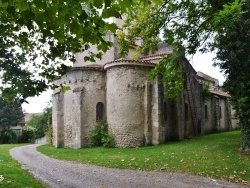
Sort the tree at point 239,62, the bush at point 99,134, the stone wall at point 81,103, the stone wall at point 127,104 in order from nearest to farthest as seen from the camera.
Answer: the tree at point 239,62 < the stone wall at point 127,104 < the bush at point 99,134 < the stone wall at point 81,103

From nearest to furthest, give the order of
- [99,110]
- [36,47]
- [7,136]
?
[36,47] → [99,110] → [7,136]

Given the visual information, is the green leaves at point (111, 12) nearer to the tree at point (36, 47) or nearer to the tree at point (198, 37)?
the tree at point (36, 47)

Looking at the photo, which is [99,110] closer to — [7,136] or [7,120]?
[7,136]

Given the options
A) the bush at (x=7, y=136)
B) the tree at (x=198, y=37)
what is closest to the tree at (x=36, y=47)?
the tree at (x=198, y=37)

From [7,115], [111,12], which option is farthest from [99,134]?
[7,115]

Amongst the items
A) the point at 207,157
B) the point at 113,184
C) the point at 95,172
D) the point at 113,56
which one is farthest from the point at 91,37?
the point at 113,56

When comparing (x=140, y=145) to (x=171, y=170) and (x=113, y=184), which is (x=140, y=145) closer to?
(x=171, y=170)

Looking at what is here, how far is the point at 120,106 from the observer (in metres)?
21.3

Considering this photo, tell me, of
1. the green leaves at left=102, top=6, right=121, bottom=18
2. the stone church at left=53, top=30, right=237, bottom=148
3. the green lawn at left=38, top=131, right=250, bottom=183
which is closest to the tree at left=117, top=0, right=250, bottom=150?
the green lawn at left=38, top=131, right=250, bottom=183

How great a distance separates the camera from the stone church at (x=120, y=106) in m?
21.3

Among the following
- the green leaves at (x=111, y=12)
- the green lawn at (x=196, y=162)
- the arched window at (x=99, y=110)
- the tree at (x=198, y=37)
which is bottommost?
the green lawn at (x=196, y=162)

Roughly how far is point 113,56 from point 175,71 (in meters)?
11.4

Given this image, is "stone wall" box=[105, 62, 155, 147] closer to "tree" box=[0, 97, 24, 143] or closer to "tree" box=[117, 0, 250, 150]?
"tree" box=[117, 0, 250, 150]

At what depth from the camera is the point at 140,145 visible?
21.1 meters
